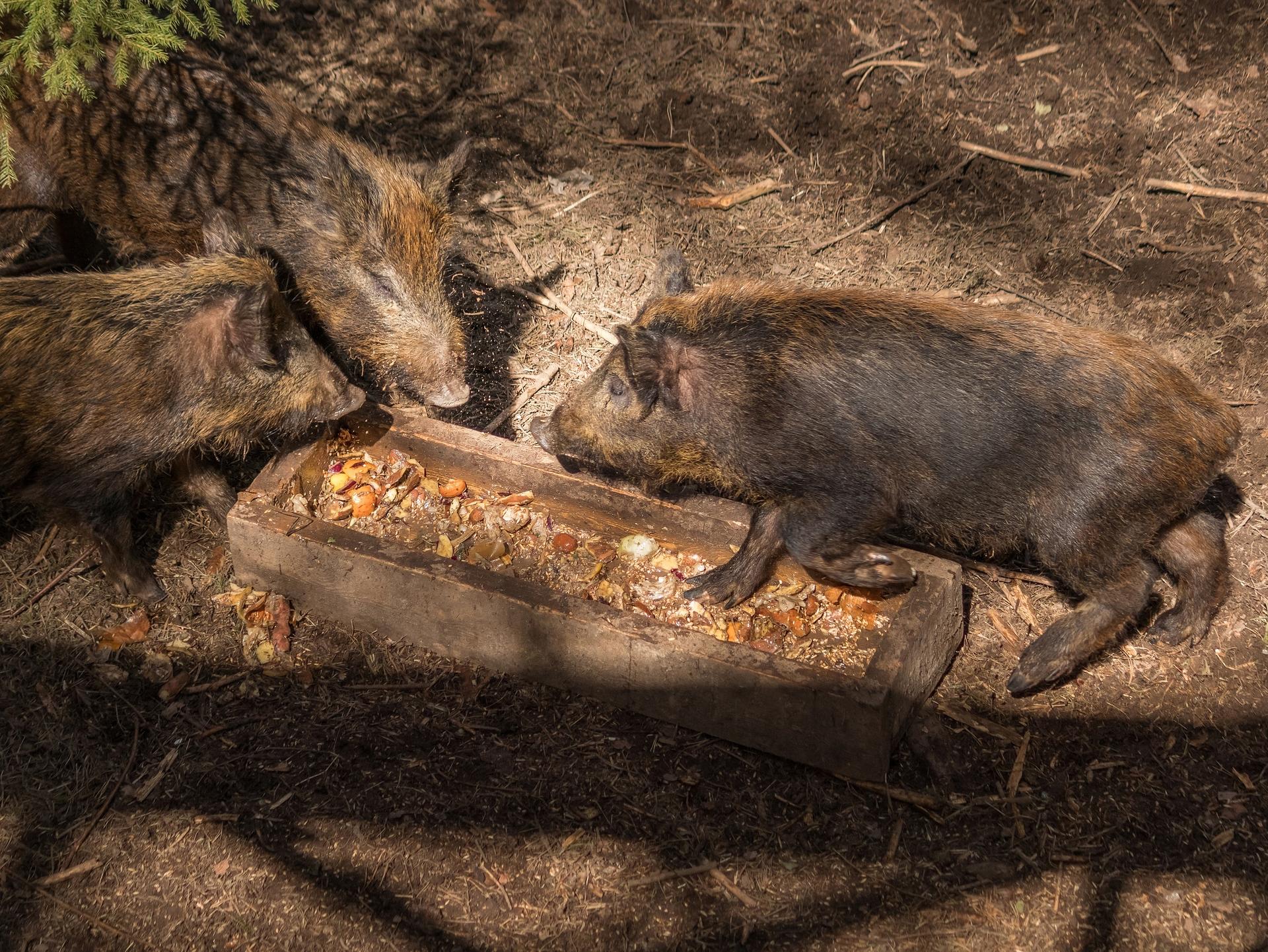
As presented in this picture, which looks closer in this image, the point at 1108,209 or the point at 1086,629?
the point at 1086,629

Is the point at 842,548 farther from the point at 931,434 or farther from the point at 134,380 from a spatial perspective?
the point at 134,380

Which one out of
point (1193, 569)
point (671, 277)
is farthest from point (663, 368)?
point (1193, 569)

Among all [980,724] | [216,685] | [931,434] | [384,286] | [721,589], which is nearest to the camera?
[931,434]

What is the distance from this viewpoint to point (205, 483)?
5.20 m

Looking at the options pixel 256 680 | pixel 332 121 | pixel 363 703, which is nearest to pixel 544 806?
pixel 363 703

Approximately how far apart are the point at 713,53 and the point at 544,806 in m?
5.53

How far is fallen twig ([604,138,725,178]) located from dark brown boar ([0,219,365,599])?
122 inches

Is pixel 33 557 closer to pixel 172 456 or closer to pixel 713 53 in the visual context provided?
pixel 172 456

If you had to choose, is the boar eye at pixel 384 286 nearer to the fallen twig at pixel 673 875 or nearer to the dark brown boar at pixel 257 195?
the dark brown boar at pixel 257 195

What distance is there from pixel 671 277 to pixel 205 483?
237 centimetres

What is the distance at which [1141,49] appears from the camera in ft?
23.7

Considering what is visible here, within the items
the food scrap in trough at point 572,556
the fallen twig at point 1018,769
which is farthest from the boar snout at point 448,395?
the fallen twig at point 1018,769

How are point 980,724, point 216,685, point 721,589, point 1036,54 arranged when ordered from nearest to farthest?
point 980,724
point 216,685
point 721,589
point 1036,54

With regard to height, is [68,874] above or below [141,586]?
below
